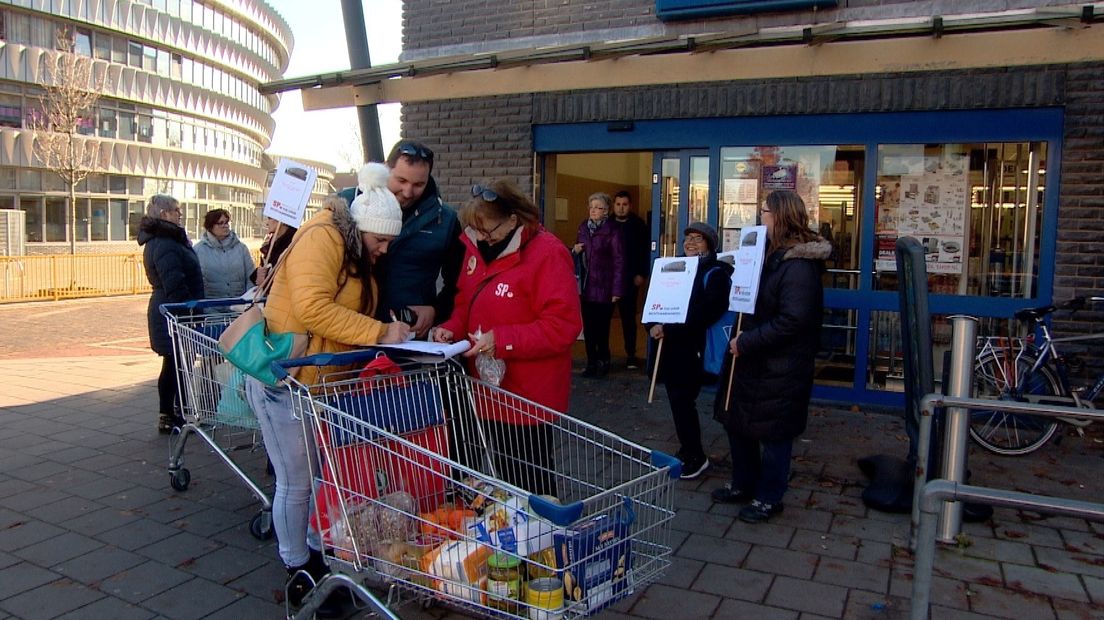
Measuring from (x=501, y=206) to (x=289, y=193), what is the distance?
152 cm

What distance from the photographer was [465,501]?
3115mm

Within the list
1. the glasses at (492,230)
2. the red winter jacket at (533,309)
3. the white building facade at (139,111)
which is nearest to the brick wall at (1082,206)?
the red winter jacket at (533,309)

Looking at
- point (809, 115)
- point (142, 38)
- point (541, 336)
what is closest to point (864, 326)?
point (809, 115)

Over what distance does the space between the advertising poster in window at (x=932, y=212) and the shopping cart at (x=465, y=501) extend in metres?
4.89

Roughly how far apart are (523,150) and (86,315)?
12.2m

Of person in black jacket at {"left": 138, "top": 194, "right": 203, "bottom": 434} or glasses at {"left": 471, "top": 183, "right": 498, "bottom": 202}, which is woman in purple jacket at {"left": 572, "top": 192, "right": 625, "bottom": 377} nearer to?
person in black jacket at {"left": 138, "top": 194, "right": 203, "bottom": 434}

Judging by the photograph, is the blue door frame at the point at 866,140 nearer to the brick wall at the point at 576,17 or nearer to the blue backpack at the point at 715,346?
the brick wall at the point at 576,17

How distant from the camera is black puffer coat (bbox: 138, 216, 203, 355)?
6.61 meters

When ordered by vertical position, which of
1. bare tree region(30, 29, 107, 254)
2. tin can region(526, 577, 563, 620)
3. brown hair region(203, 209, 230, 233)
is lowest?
tin can region(526, 577, 563, 620)

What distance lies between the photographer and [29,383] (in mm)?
8914

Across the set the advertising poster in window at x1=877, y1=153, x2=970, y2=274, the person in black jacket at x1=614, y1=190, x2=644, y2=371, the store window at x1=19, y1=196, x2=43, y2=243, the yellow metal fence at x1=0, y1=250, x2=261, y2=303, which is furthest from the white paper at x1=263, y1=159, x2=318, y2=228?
the store window at x1=19, y1=196, x2=43, y2=243

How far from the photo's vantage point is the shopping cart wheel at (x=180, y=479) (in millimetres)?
5391

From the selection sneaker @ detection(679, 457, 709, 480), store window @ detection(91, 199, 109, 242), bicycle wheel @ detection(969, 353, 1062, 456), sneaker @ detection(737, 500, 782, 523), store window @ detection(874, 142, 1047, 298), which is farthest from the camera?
store window @ detection(91, 199, 109, 242)

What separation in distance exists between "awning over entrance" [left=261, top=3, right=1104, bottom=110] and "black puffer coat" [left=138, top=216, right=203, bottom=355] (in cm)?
184
